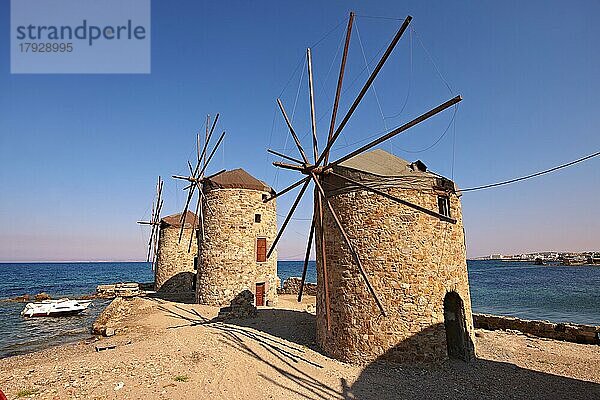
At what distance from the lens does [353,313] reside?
36.8 feet

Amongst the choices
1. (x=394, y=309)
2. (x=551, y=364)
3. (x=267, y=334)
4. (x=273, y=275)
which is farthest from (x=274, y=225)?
(x=551, y=364)

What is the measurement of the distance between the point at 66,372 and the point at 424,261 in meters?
11.0

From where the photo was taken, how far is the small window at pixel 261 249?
72.6 ft

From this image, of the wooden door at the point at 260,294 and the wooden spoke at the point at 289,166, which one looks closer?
the wooden spoke at the point at 289,166

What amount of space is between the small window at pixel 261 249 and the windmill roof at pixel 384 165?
446 inches

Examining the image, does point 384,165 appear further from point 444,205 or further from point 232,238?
point 232,238

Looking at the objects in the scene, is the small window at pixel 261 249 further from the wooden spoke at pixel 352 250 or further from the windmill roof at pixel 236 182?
the wooden spoke at pixel 352 250

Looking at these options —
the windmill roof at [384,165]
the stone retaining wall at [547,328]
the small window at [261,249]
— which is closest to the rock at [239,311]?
the small window at [261,249]

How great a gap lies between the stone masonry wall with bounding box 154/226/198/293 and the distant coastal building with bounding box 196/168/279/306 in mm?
10850

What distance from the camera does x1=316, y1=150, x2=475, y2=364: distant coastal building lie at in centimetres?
1085

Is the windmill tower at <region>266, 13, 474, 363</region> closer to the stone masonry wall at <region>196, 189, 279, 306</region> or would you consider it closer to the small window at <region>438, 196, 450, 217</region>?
the small window at <region>438, 196, 450, 217</region>

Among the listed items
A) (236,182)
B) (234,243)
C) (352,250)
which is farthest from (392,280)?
(236,182)

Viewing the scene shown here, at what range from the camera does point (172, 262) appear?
3145cm

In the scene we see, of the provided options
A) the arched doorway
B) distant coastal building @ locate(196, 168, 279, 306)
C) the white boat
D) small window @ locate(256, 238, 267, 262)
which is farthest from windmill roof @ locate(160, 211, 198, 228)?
the arched doorway
